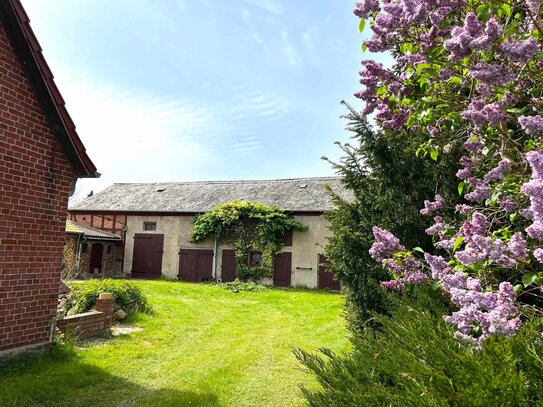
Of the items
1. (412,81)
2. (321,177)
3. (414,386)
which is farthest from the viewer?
(321,177)

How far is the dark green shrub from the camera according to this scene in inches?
50.1

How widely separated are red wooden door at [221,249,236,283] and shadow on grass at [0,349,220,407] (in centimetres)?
1644

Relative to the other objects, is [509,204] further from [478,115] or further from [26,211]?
[26,211]

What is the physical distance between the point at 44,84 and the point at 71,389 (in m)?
4.45

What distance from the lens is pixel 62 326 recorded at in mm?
7465

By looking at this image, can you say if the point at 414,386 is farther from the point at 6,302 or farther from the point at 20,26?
the point at 20,26

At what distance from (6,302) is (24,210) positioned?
1313mm

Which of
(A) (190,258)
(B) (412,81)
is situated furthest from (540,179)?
(A) (190,258)

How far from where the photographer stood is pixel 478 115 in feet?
8.11

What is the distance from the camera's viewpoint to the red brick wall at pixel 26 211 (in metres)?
5.38

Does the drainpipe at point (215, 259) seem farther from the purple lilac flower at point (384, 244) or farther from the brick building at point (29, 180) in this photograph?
the purple lilac flower at point (384, 244)

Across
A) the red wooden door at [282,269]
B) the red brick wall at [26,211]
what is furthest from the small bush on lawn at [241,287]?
the red brick wall at [26,211]

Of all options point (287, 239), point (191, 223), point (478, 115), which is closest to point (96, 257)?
point (191, 223)

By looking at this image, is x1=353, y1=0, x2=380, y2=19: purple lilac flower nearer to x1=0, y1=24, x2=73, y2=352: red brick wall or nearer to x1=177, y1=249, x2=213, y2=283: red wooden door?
x1=0, y1=24, x2=73, y2=352: red brick wall
